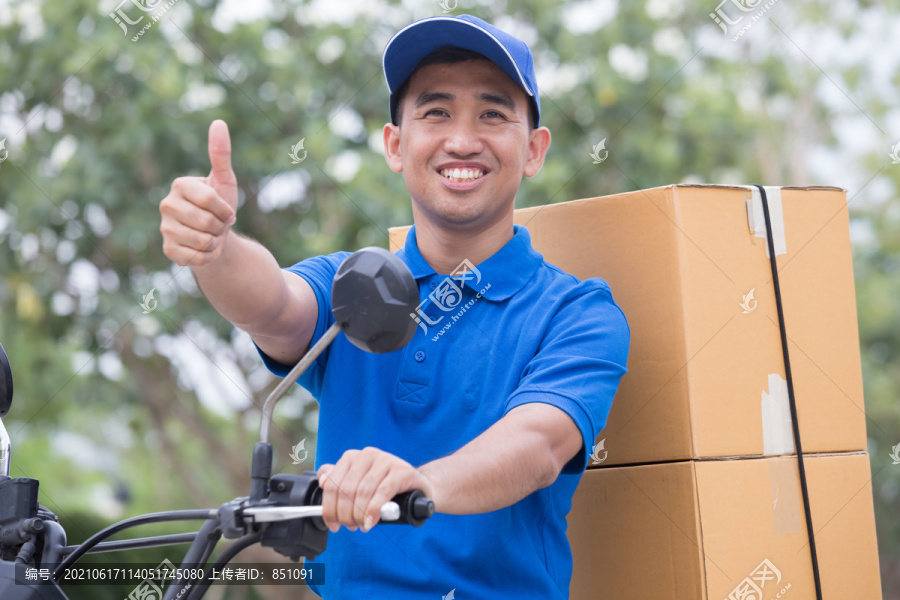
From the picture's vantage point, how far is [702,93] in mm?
6965

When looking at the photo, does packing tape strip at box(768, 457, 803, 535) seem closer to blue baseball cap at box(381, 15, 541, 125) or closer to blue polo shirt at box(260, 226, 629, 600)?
blue polo shirt at box(260, 226, 629, 600)

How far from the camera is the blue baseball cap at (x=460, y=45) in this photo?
6.78 ft

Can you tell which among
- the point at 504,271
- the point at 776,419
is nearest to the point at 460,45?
the point at 504,271

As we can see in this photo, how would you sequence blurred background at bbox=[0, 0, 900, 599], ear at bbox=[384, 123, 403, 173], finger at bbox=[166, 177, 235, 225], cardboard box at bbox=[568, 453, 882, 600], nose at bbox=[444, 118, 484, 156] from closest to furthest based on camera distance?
finger at bbox=[166, 177, 235, 225], cardboard box at bbox=[568, 453, 882, 600], nose at bbox=[444, 118, 484, 156], ear at bbox=[384, 123, 403, 173], blurred background at bbox=[0, 0, 900, 599]

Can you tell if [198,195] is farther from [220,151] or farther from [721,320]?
[721,320]

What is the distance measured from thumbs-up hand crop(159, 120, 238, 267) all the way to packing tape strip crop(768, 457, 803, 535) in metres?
1.35

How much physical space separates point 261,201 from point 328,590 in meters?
4.69

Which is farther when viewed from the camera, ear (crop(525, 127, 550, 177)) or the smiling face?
ear (crop(525, 127, 550, 177))

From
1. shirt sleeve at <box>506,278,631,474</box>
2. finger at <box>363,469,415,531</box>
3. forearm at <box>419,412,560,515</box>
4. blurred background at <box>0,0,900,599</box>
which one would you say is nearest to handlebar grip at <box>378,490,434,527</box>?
finger at <box>363,469,415,531</box>

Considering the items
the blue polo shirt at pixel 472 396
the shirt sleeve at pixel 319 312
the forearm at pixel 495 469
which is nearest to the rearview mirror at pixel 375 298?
the forearm at pixel 495 469

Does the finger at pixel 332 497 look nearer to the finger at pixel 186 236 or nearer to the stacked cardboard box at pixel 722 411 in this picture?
the finger at pixel 186 236

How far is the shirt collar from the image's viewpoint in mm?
2121

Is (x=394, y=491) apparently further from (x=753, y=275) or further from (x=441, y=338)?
(x=753, y=275)

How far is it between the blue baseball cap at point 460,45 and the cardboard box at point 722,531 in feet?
3.14
